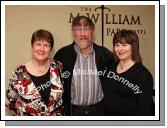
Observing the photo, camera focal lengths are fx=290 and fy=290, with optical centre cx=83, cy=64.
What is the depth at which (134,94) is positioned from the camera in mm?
1692

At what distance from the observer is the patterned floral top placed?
66.9 inches

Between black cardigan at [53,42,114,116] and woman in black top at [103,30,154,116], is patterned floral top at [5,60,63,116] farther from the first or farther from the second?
woman in black top at [103,30,154,116]

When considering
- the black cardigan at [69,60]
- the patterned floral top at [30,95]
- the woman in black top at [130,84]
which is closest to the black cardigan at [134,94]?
the woman in black top at [130,84]

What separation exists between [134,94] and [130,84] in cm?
6

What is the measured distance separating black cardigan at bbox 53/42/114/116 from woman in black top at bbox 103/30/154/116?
2.9 inches

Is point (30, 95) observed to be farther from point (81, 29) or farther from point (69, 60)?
point (81, 29)

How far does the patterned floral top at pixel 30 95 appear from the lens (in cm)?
170

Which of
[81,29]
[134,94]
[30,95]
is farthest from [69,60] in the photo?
[134,94]

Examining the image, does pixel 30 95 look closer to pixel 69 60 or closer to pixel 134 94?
pixel 69 60

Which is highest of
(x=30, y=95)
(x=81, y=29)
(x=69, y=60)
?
(x=81, y=29)

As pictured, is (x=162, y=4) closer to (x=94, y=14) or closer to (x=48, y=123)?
(x=94, y=14)

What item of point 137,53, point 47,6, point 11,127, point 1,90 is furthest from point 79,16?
point 11,127

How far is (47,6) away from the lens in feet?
5.64

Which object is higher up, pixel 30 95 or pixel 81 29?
pixel 81 29
